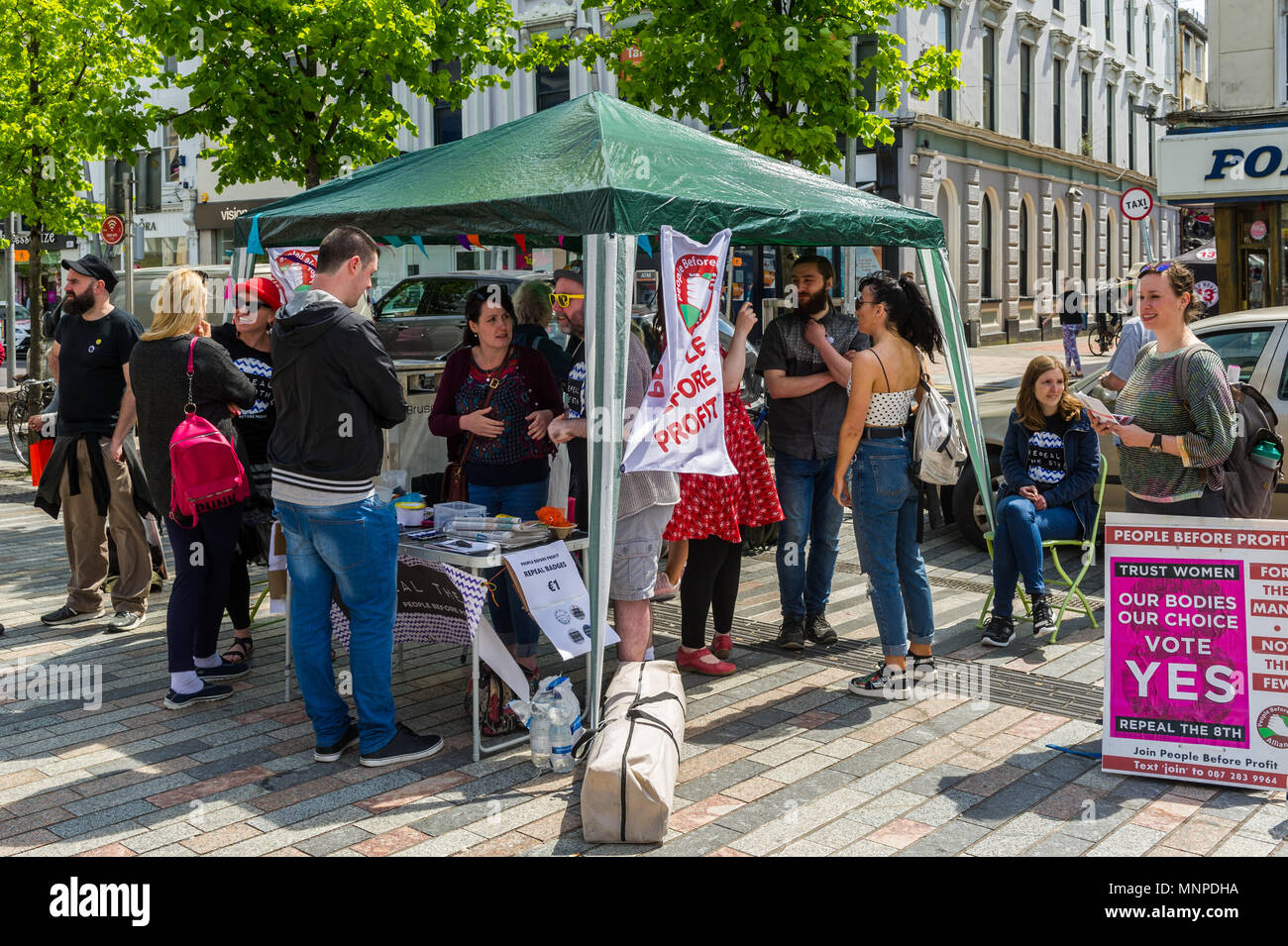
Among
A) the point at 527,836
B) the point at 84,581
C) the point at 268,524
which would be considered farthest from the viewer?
the point at 84,581

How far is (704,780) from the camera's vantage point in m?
4.86

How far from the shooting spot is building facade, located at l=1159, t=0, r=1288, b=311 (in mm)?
17156

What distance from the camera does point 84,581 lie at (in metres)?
7.30

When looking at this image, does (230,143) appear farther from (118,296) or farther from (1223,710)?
(118,296)

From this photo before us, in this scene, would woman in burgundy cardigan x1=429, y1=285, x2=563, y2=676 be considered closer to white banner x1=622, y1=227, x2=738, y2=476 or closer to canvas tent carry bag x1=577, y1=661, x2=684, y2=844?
white banner x1=622, y1=227, x2=738, y2=476

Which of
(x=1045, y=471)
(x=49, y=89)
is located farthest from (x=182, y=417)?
(x=49, y=89)

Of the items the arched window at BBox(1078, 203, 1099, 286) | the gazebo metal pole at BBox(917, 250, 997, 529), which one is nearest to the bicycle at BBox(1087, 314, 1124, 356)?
the arched window at BBox(1078, 203, 1099, 286)

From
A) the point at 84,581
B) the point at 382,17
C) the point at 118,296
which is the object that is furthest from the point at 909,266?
the point at 84,581

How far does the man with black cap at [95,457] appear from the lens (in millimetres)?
6902

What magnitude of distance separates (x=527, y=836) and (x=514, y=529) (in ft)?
4.88

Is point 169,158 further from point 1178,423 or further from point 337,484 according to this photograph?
point 1178,423

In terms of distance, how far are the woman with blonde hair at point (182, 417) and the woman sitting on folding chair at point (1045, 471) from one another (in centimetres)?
400

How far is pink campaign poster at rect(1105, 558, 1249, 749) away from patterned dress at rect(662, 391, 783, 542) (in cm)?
187

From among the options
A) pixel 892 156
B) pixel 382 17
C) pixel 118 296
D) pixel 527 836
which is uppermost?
pixel 892 156
